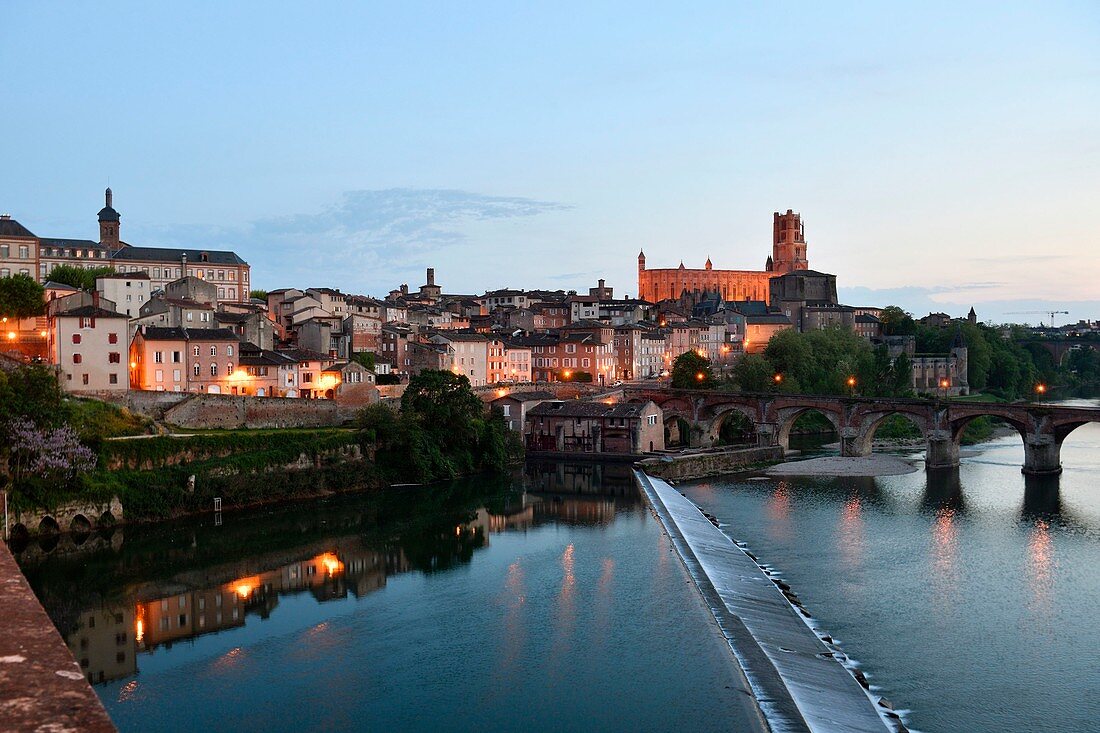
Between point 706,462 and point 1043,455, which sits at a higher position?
point 1043,455

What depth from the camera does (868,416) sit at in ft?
122

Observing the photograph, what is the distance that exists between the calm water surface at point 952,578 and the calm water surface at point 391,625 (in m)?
2.64

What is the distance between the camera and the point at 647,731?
470 inches

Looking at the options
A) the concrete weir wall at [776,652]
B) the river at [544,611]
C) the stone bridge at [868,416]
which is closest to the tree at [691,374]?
the stone bridge at [868,416]

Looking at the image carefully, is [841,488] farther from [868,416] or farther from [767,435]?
[767,435]

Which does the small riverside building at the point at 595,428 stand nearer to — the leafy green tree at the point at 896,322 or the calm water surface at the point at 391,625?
the calm water surface at the point at 391,625

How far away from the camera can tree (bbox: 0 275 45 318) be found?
33594mm

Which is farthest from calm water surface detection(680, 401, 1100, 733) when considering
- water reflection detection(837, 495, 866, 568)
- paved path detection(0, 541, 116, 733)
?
paved path detection(0, 541, 116, 733)

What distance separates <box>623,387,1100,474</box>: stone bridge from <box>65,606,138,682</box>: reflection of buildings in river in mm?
27654

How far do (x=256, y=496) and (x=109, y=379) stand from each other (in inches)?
309

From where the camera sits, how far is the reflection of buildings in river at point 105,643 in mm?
14398

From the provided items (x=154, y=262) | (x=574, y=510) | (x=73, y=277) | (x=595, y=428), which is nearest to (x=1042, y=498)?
(x=574, y=510)

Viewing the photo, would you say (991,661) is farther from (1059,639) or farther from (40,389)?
(40,389)

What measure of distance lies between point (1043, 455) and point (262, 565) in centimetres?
2522
